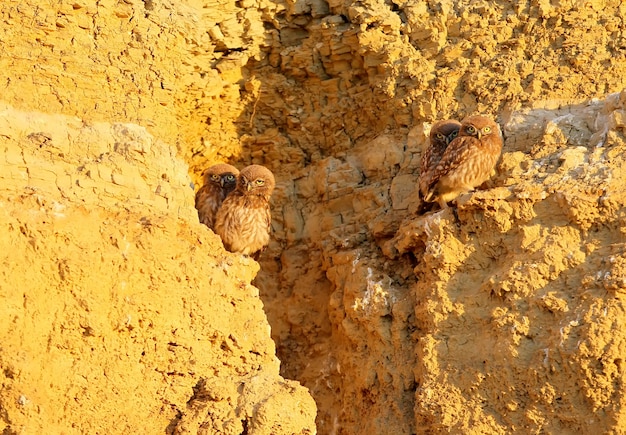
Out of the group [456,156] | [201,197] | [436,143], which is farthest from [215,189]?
[456,156]

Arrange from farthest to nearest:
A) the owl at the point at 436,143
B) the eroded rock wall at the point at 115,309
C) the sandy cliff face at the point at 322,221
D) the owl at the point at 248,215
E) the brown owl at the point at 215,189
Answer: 1. the brown owl at the point at 215,189
2. the owl at the point at 248,215
3. the owl at the point at 436,143
4. the sandy cliff face at the point at 322,221
5. the eroded rock wall at the point at 115,309

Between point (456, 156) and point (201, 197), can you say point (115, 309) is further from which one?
point (456, 156)

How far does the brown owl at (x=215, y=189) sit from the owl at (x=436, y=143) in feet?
5.23

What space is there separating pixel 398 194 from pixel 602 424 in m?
2.76

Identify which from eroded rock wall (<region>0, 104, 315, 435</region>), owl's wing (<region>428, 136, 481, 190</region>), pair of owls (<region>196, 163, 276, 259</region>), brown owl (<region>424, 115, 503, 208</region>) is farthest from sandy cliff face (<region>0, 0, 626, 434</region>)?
pair of owls (<region>196, 163, 276, 259</region>)

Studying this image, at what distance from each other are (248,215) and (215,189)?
23.9 inches

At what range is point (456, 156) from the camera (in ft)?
31.4

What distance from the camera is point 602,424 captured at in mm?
8312

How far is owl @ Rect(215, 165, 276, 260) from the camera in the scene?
990cm

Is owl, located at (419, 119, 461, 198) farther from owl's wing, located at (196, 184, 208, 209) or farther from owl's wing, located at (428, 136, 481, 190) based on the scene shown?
owl's wing, located at (196, 184, 208, 209)

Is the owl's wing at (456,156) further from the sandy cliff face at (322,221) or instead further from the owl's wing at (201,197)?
the owl's wing at (201,197)

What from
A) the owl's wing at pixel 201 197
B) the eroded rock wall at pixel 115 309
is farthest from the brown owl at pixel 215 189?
the eroded rock wall at pixel 115 309

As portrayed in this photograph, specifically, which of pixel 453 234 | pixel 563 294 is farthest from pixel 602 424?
pixel 453 234

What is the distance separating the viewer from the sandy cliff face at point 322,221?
8.16 meters
